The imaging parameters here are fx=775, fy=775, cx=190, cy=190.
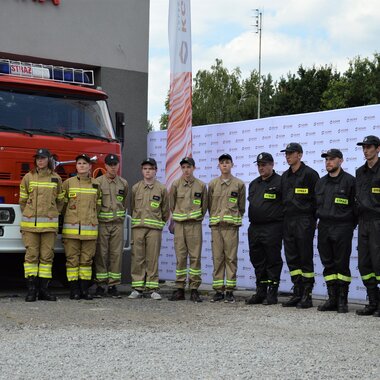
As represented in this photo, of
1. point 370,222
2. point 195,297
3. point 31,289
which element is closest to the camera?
point 370,222

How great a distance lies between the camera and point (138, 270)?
34.9 ft

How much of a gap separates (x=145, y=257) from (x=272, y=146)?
2.55m

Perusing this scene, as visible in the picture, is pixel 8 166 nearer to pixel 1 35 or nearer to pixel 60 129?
pixel 60 129

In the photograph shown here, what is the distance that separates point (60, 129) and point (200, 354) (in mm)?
5007

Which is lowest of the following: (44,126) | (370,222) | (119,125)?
(370,222)

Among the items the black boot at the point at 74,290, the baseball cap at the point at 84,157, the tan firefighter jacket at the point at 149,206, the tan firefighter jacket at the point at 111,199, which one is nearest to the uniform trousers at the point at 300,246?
the tan firefighter jacket at the point at 149,206

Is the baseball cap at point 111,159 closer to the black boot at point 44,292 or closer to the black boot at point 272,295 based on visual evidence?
the black boot at point 44,292

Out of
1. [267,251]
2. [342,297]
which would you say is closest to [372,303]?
[342,297]

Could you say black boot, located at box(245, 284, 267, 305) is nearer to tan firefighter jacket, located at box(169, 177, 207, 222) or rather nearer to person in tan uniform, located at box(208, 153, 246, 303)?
person in tan uniform, located at box(208, 153, 246, 303)

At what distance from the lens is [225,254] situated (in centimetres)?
1037

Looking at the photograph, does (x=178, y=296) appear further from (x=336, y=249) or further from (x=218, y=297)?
(x=336, y=249)

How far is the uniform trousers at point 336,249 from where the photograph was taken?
29.8 ft

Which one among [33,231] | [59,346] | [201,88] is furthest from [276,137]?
[201,88]

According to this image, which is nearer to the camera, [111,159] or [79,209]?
[79,209]
